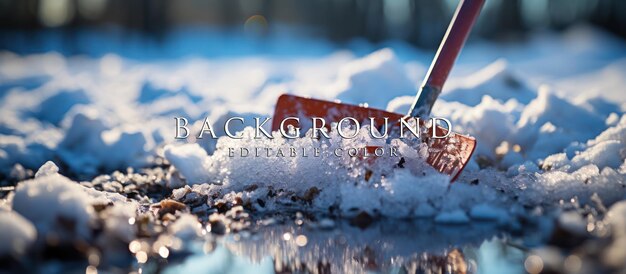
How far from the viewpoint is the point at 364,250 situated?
5.57 feet

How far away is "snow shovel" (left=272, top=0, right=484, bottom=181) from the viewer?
2.18 meters

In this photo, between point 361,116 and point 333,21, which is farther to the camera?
point 333,21

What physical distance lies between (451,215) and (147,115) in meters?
3.52

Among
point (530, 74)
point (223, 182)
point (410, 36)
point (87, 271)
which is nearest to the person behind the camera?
point (87, 271)

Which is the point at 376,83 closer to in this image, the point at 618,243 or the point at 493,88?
the point at 493,88

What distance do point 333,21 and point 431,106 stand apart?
18.0 meters

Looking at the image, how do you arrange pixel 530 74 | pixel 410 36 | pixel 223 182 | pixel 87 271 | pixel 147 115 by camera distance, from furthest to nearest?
1. pixel 410 36
2. pixel 530 74
3. pixel 147 115
4. pixel 223 182
5. pixel 87 271

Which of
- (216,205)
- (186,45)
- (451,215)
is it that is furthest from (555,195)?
(186,45)

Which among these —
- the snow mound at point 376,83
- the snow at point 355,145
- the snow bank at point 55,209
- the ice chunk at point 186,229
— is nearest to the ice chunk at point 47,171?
the snow at point 355,145

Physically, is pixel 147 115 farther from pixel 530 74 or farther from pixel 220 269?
pixel 530 74

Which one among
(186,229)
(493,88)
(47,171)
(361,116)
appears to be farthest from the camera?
(493,88)

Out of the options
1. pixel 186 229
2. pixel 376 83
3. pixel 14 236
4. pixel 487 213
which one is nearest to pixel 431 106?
pixel 487 213

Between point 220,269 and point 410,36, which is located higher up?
point 410,36

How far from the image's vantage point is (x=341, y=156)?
2186 millimetres
